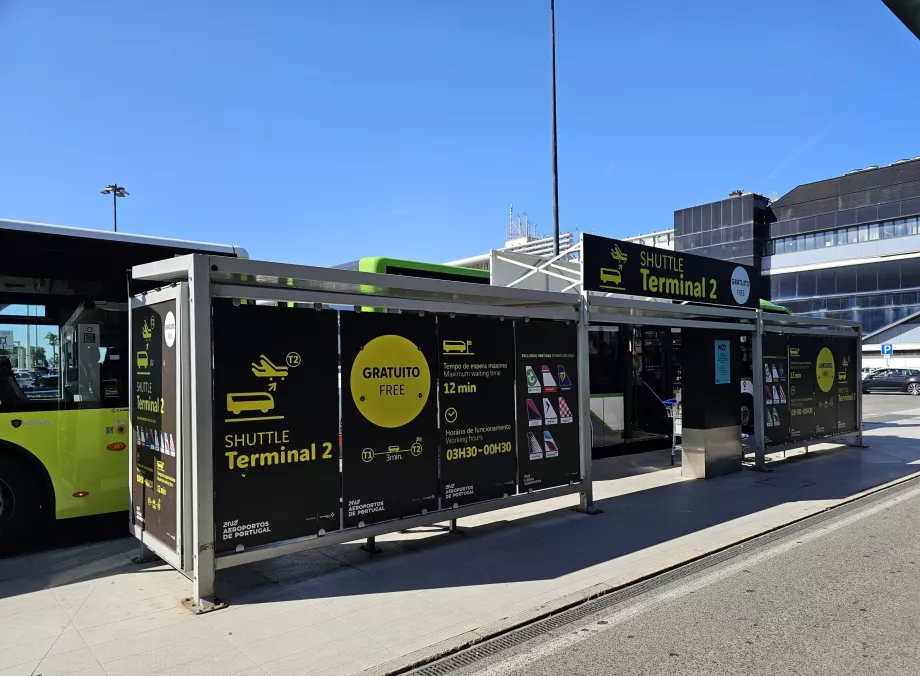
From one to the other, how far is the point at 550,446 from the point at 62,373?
17.3 ft

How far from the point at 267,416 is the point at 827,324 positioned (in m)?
11.4

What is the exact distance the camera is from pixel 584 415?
790 centimetres

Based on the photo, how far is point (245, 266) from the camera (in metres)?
4.96

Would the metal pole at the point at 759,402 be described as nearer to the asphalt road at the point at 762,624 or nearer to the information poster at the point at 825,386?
the information poster at the point at 825,386

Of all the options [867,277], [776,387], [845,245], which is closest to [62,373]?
[776,387]

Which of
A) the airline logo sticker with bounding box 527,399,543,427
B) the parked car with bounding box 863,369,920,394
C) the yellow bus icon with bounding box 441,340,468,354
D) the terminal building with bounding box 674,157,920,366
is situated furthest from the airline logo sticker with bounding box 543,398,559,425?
the terminal building with bounding box 674,157,920,366

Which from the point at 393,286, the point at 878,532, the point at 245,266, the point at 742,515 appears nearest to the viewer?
the point at 245,266

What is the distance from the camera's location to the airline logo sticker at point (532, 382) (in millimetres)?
7387

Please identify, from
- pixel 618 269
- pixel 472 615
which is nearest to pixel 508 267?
pixel 618 269

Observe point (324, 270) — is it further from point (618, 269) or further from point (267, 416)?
point (618, 269)

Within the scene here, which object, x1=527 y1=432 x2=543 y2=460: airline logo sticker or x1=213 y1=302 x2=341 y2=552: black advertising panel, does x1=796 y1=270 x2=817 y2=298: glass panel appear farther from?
x1=213 y1=302 x2=341 y2=552: black advertising panel

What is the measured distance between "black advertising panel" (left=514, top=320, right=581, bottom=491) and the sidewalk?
67 centimetres

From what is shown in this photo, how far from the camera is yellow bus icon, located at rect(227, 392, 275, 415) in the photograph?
5.09 m

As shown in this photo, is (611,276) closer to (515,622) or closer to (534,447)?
(534,447)
